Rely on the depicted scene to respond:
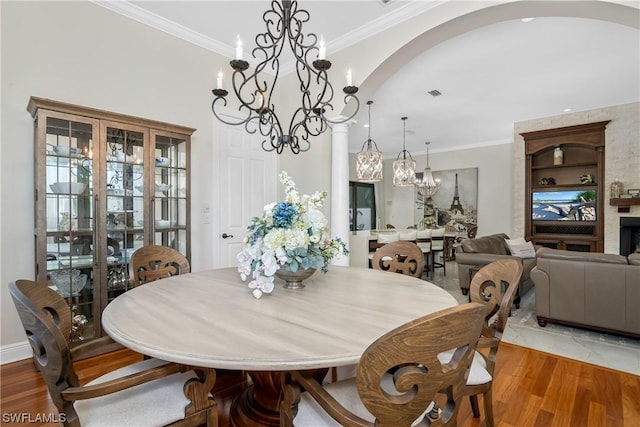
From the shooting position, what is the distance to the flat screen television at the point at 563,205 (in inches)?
226

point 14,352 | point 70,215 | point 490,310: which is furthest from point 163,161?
point 490,310

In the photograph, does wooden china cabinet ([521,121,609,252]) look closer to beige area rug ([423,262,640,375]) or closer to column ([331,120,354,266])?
beige area rug ([423,262,640,375])

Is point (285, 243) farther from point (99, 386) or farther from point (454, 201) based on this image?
point (454, 201)

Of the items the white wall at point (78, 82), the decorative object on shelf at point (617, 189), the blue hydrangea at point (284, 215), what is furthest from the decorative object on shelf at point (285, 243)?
the decorative object on shelf at point (617, 189)

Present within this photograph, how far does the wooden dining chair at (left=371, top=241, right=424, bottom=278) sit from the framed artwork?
20.5ft

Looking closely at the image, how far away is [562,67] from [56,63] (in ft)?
17.5

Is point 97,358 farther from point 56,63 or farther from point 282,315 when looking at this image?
point 56,63

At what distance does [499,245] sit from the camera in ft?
17.0

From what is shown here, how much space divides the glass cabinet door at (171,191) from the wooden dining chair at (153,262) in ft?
2.44

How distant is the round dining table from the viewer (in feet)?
3.12

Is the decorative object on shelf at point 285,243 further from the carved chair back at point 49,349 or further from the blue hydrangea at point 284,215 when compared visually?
the carved chair back at point 49,349

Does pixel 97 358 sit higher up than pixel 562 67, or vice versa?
pixel 562 67

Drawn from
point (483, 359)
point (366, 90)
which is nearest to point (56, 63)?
point (366, 90)

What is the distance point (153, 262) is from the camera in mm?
2217
